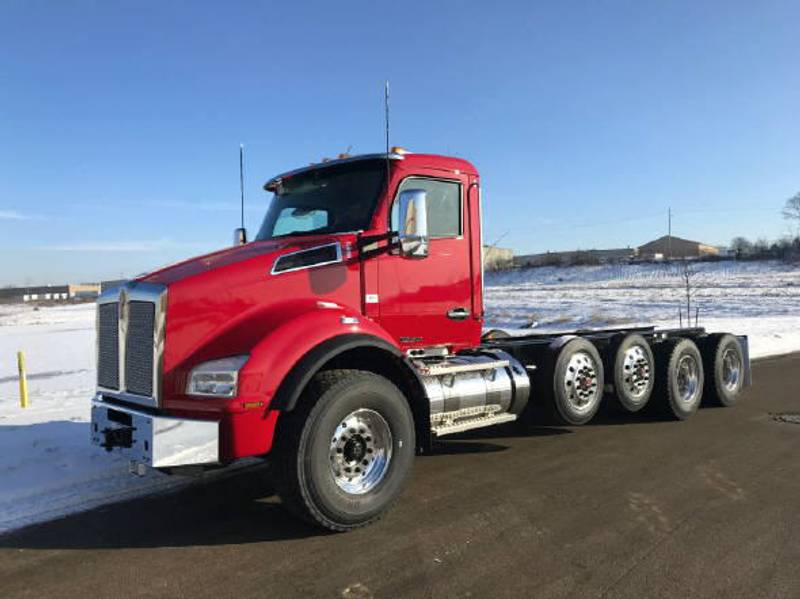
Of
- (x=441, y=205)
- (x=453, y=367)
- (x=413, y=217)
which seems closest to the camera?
(x=413, y=217)

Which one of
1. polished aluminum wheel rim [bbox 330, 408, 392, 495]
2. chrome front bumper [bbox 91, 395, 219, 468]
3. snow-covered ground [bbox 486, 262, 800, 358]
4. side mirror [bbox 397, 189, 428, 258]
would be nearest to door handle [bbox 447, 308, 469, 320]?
side mirror [bbox 397, 189, 428, 258]

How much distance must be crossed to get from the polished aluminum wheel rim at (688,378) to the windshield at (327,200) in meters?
4.94

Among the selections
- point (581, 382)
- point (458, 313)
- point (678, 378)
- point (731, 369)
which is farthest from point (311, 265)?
point (731, 369)

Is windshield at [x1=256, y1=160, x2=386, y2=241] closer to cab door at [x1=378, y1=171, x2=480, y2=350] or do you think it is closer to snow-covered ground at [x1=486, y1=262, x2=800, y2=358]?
cab door at [x1=378, y1=171, x2=480, y2=350]

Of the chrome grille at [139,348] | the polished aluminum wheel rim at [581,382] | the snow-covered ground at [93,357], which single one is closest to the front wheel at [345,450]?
the chrome grille at [139,348]

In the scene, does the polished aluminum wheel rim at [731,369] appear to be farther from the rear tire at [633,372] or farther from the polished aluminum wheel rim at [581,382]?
the polished aluminum wheel rim at [581,382]

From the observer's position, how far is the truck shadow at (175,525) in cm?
437

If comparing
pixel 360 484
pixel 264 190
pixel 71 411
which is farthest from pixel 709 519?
pixel 71 411

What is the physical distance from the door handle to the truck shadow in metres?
2.20

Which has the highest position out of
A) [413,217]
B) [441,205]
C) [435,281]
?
[441,205]

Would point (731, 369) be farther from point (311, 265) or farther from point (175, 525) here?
point (175, 525)

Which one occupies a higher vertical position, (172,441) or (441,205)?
(441,205)

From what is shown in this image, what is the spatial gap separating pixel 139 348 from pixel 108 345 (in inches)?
21.9

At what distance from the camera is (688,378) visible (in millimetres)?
8508
